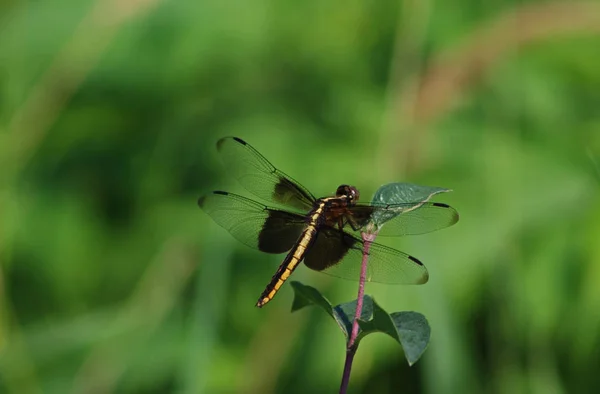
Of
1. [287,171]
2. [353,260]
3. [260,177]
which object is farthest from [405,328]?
[287,171]

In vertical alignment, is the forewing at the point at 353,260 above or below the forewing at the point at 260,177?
below

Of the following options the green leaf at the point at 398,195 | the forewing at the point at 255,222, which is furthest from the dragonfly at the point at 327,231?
the green leaf at the point at 398,195

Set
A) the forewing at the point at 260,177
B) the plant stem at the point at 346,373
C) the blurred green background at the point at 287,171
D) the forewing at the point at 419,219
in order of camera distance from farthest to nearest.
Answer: the blurred green background at the point at 287,171 → the forewing at the point at 260,177 → the forewing at the point at 419,219 → the plant stem at the point at 346,373

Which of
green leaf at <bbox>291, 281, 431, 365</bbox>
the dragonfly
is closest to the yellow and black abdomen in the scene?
the dragonfly

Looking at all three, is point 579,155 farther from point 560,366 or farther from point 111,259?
point 111,259

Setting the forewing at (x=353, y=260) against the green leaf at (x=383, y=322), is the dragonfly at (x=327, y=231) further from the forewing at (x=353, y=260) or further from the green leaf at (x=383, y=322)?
the green leaf at (x=383, y=322)

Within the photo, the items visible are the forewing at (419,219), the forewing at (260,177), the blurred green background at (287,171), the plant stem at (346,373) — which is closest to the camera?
the plant stem at (346,373)
